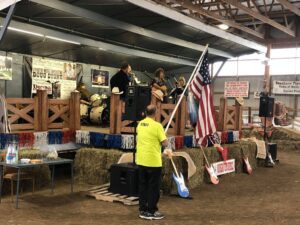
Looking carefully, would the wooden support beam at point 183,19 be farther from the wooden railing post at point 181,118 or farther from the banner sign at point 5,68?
the banner sign at point 5,68

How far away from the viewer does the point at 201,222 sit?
5.37 m

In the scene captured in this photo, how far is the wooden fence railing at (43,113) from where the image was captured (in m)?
A: 7.46

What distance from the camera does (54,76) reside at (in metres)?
12.9

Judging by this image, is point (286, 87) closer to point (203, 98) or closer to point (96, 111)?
point (96, 111)

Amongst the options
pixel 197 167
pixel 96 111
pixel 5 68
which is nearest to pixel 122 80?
pixel 197 167

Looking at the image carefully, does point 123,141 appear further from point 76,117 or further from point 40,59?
point 40,59

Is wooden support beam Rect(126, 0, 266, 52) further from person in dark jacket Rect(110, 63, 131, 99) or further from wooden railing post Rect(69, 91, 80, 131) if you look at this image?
wooden railing post Rect(69, 91, 80, 131)

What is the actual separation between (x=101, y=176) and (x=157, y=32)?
6.08 m

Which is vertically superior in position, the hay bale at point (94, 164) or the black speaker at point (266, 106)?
the black speaker at point (266, 106)

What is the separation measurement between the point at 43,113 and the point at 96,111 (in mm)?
2777

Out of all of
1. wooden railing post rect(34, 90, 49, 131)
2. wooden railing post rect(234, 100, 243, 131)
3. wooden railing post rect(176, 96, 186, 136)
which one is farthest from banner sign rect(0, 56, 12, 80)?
wooden railing post rect(234, 100, 243, 131)

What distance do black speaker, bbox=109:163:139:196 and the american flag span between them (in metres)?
1.60

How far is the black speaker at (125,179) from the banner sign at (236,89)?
1398cm

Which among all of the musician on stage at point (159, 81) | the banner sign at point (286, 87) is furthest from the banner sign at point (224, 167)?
the banner sign at point (286, 87)
